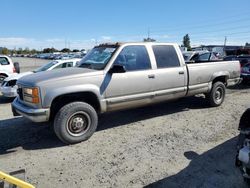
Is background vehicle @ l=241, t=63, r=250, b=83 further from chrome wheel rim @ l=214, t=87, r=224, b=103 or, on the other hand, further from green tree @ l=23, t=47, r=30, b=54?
green tree @ l=23, t=47, r=30, b=54

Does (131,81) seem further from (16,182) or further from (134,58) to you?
(16,182)

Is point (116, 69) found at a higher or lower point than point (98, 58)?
lower

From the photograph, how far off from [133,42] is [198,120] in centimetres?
252

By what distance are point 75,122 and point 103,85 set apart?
923mm

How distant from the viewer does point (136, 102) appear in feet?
17.9

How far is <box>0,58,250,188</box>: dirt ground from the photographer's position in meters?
3.47

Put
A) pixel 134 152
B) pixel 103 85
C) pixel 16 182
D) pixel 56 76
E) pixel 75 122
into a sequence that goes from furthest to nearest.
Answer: pixel 103 85 → pixel 75 122 → pixel 56 76 → pixel 134 152 → pixel 16 182

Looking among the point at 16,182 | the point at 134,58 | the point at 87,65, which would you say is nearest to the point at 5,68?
the point at 87,65

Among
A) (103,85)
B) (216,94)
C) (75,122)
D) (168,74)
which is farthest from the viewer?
(216,94)

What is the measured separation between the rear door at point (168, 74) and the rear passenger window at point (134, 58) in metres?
0.31

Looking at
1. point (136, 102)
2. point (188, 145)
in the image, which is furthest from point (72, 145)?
point (188, 145)

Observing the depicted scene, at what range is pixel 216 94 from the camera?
7332mm

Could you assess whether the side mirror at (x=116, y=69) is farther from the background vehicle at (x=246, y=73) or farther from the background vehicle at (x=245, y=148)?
the background vehicle at (x=246, y=73)

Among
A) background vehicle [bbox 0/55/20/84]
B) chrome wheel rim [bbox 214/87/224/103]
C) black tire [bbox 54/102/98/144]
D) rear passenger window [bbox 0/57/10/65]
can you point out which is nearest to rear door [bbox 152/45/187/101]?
chrome wheel rim [bbox 214/87/224/103]
